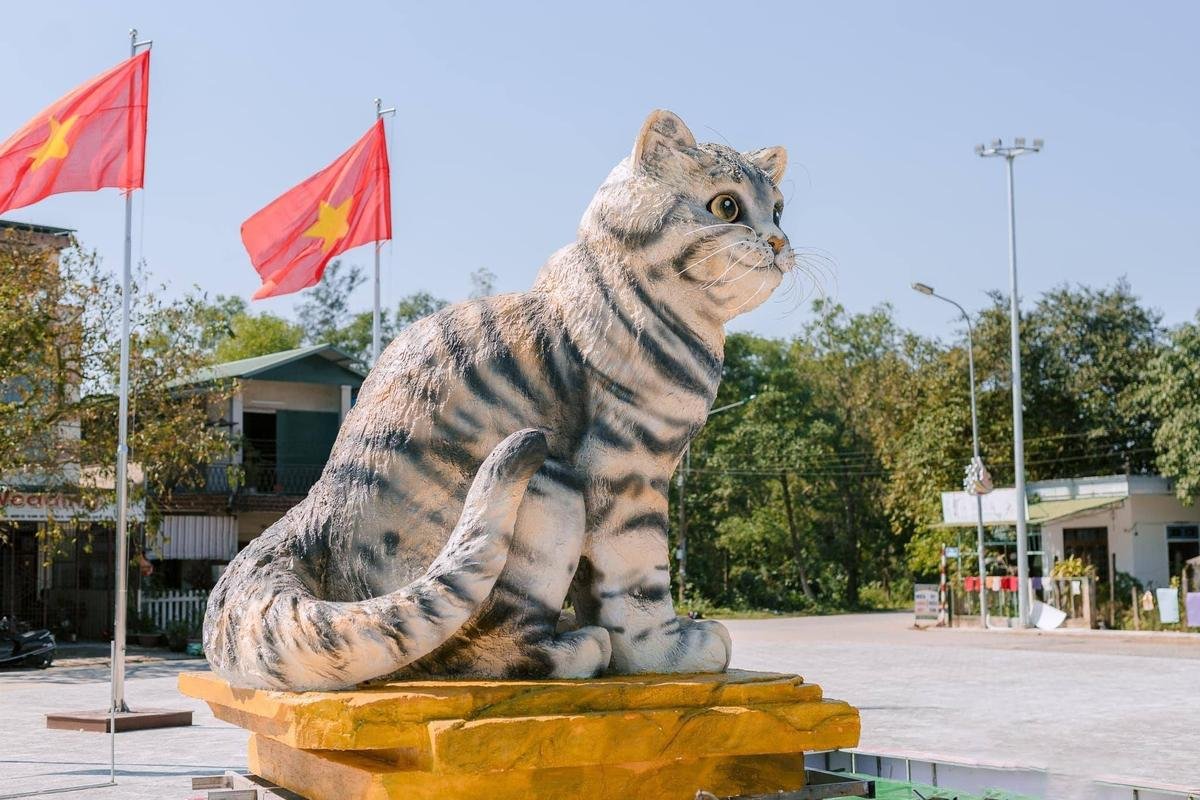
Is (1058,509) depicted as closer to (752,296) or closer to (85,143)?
(85,143)

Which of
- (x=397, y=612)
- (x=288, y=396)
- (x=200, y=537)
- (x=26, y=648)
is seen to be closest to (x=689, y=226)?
(x=397, y=612)

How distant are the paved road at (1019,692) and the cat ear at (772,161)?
312 cm

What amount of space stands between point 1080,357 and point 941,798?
28789 millimetres

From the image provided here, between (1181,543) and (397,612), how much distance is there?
27891 mm

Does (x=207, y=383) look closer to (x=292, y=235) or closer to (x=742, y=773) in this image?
(x=292, y=235)

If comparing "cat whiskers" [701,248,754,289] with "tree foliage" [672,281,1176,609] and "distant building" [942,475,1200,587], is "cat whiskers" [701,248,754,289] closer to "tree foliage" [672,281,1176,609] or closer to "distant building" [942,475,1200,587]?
"tree foliage" [672,281,1176,609]

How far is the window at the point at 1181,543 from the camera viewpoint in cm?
2742

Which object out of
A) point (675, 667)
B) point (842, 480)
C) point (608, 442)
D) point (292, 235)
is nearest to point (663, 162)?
point (608, 442)

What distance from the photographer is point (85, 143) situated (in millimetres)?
9703

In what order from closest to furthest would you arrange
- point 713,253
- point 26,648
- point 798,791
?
point 798,791 < point 713,253 < point 26,648

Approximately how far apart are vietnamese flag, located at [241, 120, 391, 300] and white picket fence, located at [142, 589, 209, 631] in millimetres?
12744

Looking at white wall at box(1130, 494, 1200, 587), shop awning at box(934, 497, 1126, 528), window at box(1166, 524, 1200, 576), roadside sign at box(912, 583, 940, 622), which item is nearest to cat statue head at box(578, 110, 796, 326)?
roadside sign at box(912, 583, 940, 622)

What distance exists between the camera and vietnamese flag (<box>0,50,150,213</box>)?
29.7 ft

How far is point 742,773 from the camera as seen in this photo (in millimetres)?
3621
